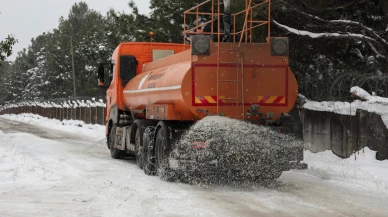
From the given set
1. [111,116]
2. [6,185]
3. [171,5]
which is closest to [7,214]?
[6,185]

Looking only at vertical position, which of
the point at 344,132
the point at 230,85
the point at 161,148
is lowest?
the point at 161,148

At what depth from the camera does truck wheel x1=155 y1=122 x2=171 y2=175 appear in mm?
10477

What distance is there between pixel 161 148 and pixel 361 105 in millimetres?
4750

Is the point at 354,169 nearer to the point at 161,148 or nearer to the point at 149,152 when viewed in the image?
the point at 161,148

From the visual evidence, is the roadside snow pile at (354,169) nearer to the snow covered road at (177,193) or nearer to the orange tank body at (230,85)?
the snow covered road at (177,193)

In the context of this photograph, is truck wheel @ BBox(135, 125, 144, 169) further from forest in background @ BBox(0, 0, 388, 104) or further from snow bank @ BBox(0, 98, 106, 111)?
snow bank @ BBox(0, 98, 106, 111)

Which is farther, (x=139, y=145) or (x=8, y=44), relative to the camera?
(x=8, y=44)

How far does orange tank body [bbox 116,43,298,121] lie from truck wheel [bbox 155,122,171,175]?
0.33 meters

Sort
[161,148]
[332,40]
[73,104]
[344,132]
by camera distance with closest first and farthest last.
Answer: [161,148]
[344,132]
[332,40]
[73,104]

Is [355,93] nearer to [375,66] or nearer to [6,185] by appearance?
[375,66]

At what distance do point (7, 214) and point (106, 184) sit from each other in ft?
9.39

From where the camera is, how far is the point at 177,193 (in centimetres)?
905

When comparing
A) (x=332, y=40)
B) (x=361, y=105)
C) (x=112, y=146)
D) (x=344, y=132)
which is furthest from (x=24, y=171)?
(x=332, y=40)

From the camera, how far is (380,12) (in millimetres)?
16734
